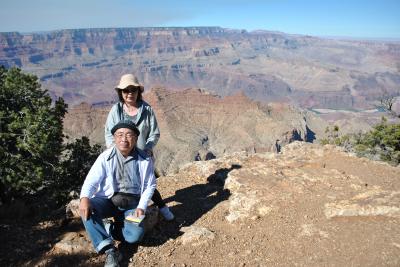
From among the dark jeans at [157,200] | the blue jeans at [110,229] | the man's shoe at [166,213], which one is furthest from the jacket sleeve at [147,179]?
the man's shoe at [166,213]

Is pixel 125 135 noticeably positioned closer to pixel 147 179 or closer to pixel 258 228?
pixel 147 179

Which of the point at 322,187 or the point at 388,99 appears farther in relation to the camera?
the point at 388,99

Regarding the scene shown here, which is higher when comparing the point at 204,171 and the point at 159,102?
the point at 204,171

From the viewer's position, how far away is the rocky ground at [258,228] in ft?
17.3

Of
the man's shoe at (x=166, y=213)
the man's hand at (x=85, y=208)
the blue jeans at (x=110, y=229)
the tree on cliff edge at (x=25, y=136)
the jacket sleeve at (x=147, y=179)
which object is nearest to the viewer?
the man's hand at (x=85, y=208)

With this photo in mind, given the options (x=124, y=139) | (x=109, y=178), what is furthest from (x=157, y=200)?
(x=124, y=139)

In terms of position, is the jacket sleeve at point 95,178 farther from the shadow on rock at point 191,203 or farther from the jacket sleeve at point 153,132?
the shadow on rock at point 191,203

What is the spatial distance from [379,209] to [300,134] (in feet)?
379

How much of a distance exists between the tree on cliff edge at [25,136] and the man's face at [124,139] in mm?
6186

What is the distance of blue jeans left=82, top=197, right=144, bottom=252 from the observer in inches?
195

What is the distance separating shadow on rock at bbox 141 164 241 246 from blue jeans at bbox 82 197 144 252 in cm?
49

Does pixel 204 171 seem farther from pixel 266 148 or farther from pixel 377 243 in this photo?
pixel 266 148

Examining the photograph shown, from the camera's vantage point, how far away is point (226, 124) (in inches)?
4525

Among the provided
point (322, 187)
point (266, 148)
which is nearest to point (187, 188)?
point (322, 187)
